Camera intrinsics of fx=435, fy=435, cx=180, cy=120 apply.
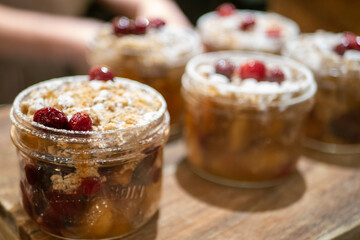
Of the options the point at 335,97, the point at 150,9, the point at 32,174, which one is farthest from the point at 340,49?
the point at 150,9

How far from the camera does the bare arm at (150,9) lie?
2.25 meters

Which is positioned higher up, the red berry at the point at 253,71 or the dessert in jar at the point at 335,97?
the red berry at the point at 253,71

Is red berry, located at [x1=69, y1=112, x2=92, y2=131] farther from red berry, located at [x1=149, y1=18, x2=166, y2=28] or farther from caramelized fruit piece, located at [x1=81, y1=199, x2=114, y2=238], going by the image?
red berry, located at [x1=149, y1=18, x2=166, y2=28]

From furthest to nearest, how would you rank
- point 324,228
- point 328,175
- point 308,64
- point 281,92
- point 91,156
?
point 308,64 → point 328,175 → point 281,92 → point 324,228 → point 91,156

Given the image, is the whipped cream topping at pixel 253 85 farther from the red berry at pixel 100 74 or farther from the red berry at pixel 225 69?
the red berry at pixel 100 74

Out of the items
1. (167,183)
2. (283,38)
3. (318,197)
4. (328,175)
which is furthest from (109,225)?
(283,38)

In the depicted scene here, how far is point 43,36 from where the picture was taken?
6.70ft

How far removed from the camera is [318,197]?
122cm

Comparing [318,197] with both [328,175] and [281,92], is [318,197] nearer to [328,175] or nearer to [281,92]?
[328,175]

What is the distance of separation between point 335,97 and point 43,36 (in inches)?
52.9

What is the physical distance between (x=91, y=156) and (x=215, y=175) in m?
0.48

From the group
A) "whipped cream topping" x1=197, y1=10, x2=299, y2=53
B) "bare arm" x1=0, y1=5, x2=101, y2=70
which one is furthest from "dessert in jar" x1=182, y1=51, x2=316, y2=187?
"bare arm" x1=0, y1=5, x2=101, y2=70

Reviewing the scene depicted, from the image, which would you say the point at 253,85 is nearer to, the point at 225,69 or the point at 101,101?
the point at 225,69

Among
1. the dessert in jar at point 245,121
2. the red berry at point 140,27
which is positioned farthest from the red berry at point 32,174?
the red berry at point 140,27
